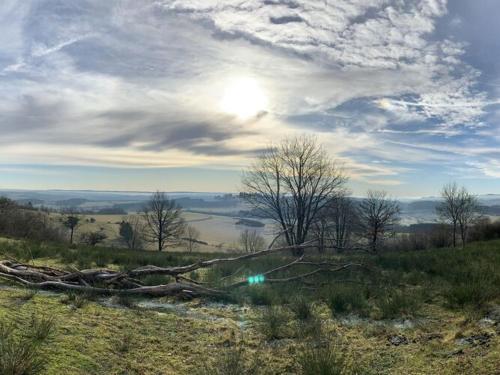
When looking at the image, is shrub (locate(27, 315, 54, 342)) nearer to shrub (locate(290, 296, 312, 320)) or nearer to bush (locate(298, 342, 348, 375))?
bush (locate(298, 342, 348, 375))

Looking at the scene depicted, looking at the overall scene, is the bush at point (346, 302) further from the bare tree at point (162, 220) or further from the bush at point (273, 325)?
the bare tree at point (162, 220)

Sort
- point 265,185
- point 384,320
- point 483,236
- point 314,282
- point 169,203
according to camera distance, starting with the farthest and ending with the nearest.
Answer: point 169,203 → point 265,185 → point 483,236 → point 314,282 → point 384,320

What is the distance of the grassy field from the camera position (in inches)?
151

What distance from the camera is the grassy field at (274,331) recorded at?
385cm

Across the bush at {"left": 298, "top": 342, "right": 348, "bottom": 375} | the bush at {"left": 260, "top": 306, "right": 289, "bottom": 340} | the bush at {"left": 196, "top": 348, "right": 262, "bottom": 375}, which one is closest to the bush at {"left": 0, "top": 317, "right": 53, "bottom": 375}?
the bush at {"left": 196, "top": 348, "right": 262, "bottom": 375}

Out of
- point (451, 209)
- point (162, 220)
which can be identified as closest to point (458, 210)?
point (451, 209)

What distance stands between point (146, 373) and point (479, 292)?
545 cm

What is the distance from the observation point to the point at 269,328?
5336mm

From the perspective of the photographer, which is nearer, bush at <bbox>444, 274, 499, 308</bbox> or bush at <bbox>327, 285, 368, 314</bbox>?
bush at <bbox>444, 274, 499, 308</bbox>

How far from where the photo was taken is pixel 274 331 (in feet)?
17.4

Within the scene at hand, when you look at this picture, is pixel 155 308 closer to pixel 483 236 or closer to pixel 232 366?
pixel 232 366

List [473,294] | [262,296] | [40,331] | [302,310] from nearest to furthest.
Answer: [40,331] < [473,294] < [302,310] < [262,296]

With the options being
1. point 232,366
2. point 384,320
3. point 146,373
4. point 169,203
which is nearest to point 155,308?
point 146,373

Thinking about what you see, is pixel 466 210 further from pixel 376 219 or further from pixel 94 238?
pixel 94 238
